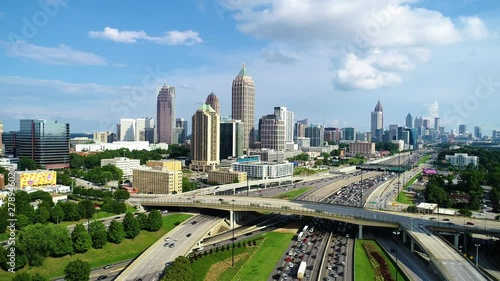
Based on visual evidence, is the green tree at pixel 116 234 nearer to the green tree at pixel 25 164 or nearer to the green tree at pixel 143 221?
the green tree at pixel 143 221

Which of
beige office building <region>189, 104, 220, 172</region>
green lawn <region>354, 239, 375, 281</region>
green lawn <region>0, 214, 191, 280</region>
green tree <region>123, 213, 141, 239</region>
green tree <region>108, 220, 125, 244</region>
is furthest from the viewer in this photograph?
beige office building <region>189, 104, 220, 172</region>

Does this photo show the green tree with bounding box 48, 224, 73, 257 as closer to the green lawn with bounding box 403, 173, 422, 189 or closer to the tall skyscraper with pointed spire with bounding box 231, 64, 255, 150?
the green lawn with bounding box 403, 173, 422, 189

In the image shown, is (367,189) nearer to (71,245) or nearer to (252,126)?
(71,245)

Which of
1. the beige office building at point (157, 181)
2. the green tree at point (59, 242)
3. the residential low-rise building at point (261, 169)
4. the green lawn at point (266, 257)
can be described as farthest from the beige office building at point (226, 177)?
the green tree at point (59, 242)

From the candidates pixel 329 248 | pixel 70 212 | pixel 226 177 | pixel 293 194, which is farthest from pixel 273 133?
pixel 329 248

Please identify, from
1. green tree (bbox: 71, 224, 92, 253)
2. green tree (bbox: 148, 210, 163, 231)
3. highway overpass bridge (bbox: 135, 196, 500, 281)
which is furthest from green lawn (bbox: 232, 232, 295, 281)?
green tree (bbox: 71, 224, 92, 253)
